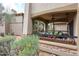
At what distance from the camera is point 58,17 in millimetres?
3100

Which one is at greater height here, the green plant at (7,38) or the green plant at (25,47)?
the green plant at (7,38)

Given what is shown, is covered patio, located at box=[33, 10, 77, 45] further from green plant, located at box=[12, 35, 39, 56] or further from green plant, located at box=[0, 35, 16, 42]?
green plant, located at box=[0, 35, 16, 42]

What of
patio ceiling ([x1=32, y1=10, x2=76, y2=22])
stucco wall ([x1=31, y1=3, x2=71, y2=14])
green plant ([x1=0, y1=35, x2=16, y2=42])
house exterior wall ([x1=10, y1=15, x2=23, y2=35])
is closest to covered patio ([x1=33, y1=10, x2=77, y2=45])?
patio ceiling ([x1=32, y1=10, x2=76, y2=22])

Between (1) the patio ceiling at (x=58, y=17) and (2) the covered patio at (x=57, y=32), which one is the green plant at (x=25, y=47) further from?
(1) the patio ceiling at (x=58, y=17)

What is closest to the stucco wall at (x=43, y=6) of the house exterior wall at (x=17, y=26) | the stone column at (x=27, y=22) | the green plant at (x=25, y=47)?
the stone column at (x=27, y=22)

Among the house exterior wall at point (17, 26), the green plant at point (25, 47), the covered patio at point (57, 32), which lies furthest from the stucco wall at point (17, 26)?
the covered patio at point (57, 32)

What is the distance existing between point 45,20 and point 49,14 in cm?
13

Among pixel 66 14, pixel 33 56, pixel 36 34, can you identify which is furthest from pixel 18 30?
pixel 66 14

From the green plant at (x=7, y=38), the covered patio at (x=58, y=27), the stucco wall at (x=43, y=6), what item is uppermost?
the stucco wall at (x=43, y=6)

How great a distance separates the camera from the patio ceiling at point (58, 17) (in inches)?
119

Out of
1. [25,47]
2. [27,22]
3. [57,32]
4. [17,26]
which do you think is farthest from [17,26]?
[57,32]

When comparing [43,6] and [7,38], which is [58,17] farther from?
[7,38]

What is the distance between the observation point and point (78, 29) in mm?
2863

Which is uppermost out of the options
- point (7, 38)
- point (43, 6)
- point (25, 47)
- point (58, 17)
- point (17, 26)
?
point (43, 6)
